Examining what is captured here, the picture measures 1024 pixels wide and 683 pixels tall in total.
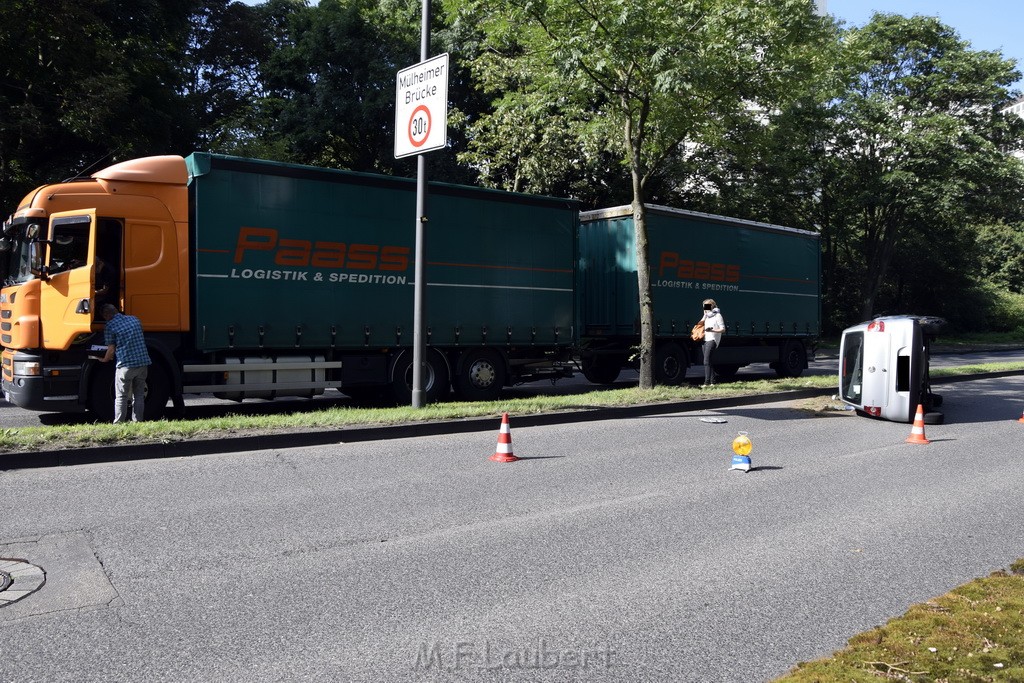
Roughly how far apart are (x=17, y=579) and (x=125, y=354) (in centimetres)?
572

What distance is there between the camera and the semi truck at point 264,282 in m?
11.2

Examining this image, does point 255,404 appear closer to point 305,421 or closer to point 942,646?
point 305,421

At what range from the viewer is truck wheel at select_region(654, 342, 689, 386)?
18.2 metres

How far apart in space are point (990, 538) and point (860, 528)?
849 mm

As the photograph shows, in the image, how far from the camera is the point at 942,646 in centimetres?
382

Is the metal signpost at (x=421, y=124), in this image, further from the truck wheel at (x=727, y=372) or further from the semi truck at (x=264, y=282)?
the truck wheel at (x=727, y=372)

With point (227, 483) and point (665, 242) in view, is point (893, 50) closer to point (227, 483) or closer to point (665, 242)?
point (665, 242)

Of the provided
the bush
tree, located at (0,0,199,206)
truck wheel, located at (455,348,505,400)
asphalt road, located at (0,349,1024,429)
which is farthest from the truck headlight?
the bush

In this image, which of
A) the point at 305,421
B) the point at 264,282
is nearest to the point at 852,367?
the point at 305,421

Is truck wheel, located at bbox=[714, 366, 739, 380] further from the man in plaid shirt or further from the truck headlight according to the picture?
the truck headlight

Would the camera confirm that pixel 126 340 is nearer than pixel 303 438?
No

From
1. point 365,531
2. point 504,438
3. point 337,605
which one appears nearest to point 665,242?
point 504,438

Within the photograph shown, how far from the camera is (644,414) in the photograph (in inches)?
517

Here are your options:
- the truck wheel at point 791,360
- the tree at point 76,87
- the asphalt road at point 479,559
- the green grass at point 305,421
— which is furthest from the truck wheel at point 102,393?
the truck wheel at point 791,360
